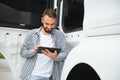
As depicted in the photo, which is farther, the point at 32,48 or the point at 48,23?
the point at 32,48

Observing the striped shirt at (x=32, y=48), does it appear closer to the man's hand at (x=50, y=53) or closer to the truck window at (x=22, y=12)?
the man's hand at (x=50, y=53)

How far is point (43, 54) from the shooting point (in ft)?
10.3

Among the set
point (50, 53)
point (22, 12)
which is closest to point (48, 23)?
point (50, 53)

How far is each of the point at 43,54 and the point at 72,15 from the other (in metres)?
0.59

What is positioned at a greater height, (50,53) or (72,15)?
(72,15)

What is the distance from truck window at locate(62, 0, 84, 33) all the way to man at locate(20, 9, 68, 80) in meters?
0.17

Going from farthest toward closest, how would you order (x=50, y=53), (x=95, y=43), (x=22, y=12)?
(x=22, y=12)
(x=50, y=53)
(x=95, y=43)

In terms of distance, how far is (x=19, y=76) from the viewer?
3461 millimetres

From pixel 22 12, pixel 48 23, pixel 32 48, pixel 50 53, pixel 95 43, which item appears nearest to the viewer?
pixel 95 43

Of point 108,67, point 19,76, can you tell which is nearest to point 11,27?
point 19,76

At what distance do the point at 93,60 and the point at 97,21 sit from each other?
0.32 metres

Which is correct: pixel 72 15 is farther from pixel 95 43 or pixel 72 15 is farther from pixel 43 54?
pixel 95 43

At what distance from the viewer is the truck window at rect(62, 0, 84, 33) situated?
A: 3.06 meters

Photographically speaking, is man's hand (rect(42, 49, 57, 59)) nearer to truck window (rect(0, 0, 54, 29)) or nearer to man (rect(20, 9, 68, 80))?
man (rect(20, 9, 68, 80))
